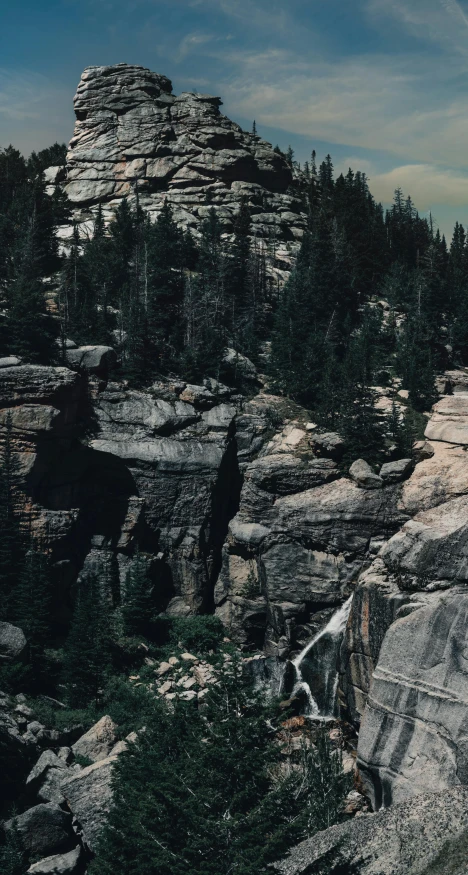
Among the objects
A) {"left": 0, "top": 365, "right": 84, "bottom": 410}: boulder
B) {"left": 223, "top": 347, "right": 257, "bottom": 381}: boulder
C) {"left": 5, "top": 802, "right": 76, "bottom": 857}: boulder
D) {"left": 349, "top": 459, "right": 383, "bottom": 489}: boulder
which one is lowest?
{"left": 5, "top": 802, "right": 76, "bottom": 857}: boulder

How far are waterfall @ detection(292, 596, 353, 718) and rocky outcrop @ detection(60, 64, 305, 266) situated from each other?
6384 centimetres

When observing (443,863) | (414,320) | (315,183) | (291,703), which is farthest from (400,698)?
(315,183)

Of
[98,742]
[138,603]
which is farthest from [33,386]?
[98,742]

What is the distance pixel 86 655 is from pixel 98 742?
8.94 metres

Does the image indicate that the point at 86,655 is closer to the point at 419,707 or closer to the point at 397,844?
the point at 419,707

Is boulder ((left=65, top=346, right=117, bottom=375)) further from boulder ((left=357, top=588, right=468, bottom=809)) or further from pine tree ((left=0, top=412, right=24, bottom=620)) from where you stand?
boulder ((left=357, top=588, right=468, bottom=809))

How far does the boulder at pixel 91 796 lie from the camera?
3669cm

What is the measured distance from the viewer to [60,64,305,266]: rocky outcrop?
109438 mm

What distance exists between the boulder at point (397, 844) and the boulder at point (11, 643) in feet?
83.0

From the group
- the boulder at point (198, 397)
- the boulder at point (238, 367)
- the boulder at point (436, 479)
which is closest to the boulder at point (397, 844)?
the boulder at point (436, 479)

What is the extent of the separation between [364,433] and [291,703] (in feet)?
69.7

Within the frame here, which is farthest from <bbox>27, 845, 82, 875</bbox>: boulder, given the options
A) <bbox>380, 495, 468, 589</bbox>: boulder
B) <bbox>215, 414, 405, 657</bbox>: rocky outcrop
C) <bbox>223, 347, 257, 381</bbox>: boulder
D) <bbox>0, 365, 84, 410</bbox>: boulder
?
<bbox>223, 347, 257, 381</bbox>: boulder

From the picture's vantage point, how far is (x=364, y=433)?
6125cm

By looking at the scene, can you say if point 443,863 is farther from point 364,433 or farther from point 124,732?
point 364,433
